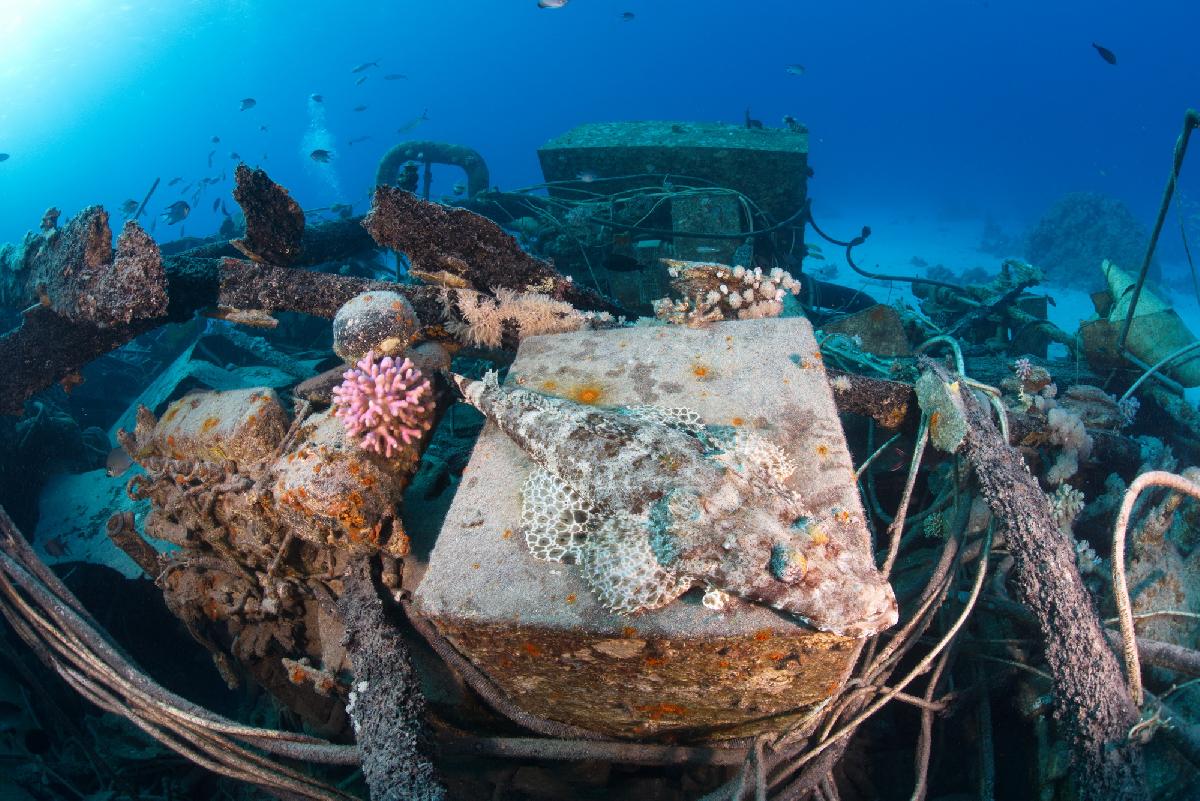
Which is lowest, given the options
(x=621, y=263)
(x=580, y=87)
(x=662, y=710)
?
(x=580, y=87)

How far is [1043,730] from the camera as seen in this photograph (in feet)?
8.81

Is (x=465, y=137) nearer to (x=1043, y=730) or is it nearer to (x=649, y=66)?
(x=649, y=66)

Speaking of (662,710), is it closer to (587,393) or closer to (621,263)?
(587,393)

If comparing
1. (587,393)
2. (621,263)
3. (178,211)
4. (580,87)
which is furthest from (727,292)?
(580,87)

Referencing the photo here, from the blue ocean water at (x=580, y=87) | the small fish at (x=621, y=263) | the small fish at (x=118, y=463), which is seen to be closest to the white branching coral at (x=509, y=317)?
the small fish at (x=621, y=263)

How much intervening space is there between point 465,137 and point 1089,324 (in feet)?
359

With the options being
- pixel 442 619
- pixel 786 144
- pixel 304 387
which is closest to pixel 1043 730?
pixel 442 619

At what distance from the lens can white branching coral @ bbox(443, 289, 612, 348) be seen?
3795 mm

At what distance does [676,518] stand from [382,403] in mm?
1763

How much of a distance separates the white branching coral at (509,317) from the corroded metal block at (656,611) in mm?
618

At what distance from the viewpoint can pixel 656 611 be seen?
79.9 inches

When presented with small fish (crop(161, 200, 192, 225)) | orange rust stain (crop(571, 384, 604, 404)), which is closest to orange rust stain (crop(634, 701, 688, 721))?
orange rust stain (crop(571, 384, 604, 404))

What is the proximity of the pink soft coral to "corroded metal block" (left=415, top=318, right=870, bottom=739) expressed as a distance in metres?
0.48

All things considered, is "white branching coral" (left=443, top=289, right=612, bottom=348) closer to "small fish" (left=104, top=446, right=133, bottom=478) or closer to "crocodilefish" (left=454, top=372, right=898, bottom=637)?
"crocodilefish" (left=454, top=372, right=898, bottom=637)
